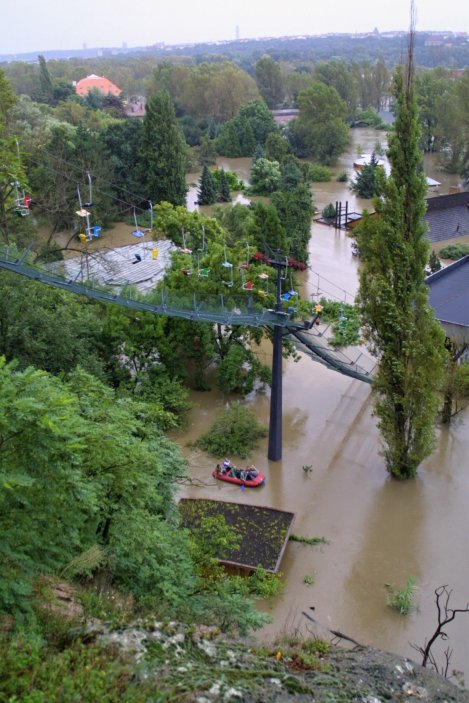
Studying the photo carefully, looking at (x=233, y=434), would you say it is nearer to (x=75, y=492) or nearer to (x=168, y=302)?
(x=168, y=302)

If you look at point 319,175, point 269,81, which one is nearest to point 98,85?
point 269,81

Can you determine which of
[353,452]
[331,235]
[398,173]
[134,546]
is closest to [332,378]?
[353,452]

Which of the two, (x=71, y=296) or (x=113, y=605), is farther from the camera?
(x=71, y=296)

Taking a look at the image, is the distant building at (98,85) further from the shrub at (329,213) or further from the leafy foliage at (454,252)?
the leafy foliage at (454,252)

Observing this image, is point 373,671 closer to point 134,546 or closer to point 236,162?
point 134,546

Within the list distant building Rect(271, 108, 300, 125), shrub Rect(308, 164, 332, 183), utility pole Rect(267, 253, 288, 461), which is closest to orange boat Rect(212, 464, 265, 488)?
utility pole Rect(267, 253, 288, 461)

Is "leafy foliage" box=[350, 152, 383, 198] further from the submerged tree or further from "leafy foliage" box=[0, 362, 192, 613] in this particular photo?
"leafy foliage" box=[0, 362, 192, 613]
